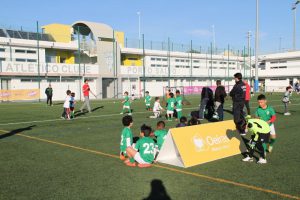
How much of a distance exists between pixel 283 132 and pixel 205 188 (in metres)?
7.60

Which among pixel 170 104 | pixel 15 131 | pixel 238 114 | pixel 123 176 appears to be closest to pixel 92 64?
pixel 170 104

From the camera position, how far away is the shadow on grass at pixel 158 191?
529 centimetres

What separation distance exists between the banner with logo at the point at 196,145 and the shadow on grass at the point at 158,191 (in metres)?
1.27

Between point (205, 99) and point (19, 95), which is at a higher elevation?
point (205, 99)

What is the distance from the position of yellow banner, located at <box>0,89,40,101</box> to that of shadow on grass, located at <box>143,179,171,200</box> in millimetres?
33460

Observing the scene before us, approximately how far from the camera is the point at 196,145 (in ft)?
24.9

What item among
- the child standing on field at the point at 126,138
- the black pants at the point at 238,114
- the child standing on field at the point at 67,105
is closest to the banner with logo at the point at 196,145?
the child standing on field at the point at 126,138

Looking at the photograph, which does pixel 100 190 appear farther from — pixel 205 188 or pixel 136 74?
pixel 136 74

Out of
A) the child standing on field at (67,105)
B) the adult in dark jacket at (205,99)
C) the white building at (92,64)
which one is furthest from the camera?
the white building at (92,64)

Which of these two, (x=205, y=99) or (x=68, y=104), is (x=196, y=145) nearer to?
(x=205, y=99)

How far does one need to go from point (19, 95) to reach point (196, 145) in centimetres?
3312

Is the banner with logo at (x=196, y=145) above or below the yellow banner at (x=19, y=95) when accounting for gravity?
below

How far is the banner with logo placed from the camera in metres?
7.30

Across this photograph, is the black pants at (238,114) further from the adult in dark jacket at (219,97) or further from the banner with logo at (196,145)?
the adult in dark jacket at (219,97)
